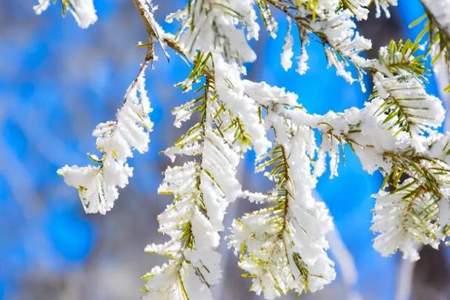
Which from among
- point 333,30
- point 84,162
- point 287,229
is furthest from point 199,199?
point 84,162

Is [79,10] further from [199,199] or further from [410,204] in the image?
[410,204]

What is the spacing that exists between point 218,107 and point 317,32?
0.54 feet

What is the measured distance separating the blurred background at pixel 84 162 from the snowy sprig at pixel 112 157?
4477mm

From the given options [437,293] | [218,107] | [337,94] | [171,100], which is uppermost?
[171,100]

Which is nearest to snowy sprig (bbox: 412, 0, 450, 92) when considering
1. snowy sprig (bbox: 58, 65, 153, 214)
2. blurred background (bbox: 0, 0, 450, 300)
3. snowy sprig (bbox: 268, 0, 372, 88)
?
snowy sprig (bbox: 268, 0, 372, 88)

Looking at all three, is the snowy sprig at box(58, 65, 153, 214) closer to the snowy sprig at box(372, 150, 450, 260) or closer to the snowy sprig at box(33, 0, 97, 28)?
the snowy sprig at box(33, 0, 97, 28)

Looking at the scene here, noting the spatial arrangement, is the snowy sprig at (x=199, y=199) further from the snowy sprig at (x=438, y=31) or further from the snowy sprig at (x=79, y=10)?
the snowy sprig at (x=438, y=31)

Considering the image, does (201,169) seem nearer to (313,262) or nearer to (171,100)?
(313,262)

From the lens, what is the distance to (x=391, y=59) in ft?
2.13

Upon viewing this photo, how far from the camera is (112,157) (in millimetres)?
663

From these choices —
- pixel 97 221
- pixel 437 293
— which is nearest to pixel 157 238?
pixel 97 221

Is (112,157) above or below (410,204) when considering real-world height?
above

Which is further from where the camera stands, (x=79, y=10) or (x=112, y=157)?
(x=112, y=157)

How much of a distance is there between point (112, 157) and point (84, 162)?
5.34m
